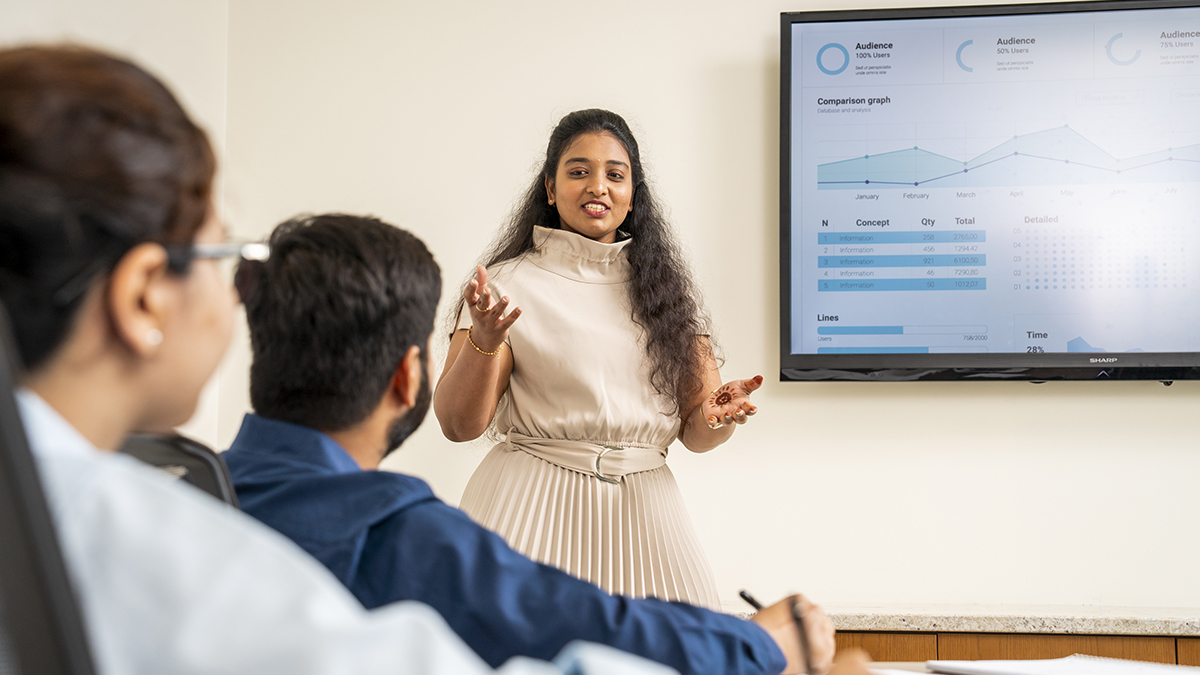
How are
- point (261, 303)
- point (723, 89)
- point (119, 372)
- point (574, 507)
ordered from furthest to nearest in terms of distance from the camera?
point (723, 89)
point (574, 507)
point (261, 303)
point (119, 372)

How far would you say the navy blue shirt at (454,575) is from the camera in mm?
698

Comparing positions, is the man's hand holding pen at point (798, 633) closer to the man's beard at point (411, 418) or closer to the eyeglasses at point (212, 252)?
the man's beard at point (411, 418)

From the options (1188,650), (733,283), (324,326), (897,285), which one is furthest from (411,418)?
(1188,650)

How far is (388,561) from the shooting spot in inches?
27.7

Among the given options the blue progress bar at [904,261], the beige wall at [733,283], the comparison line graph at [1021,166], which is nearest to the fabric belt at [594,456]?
→ the beige wall at [733,283]

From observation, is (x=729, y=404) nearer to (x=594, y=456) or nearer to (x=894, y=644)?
(x=594, y=456)

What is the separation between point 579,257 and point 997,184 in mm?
1291

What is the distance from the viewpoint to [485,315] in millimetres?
1540

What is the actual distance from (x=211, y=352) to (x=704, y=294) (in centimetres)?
203

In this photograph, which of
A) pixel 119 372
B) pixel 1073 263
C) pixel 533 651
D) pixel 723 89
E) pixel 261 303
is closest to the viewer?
pixel 119 372

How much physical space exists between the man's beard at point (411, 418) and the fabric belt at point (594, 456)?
807 millimetres

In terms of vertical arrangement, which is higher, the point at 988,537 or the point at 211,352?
the point at 211,352

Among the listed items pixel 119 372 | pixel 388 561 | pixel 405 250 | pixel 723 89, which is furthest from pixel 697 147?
pixel 119 372

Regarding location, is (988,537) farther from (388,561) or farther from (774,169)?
(388,561)
